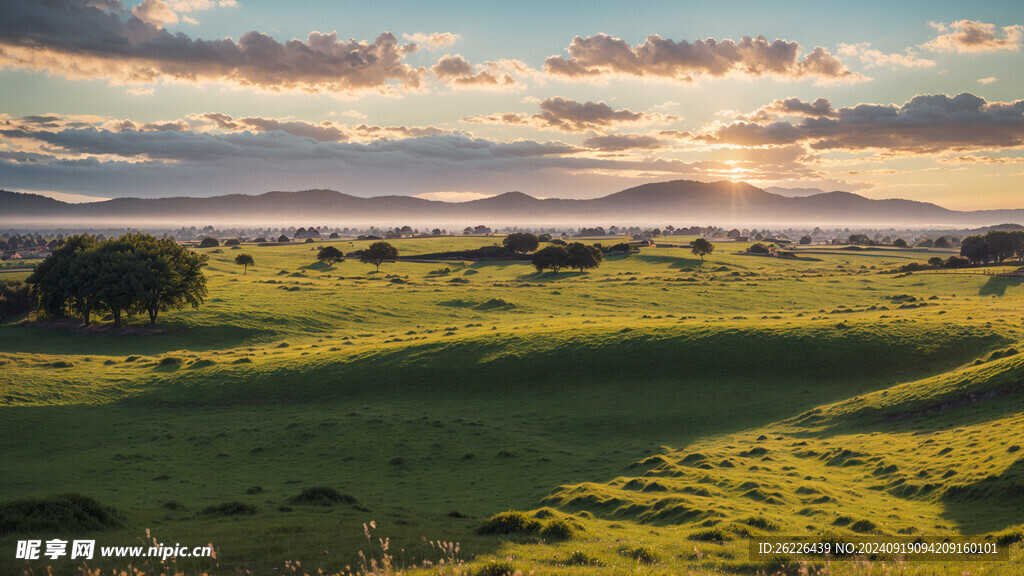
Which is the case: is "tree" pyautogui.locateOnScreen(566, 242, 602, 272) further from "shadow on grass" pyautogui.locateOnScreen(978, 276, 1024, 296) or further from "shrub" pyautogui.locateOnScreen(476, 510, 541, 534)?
"shrub" pyautogui.locateOnScreen(476, 510, 541, 534)

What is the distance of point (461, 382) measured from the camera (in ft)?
172

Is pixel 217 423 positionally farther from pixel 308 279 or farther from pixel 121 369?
pixel 308 279

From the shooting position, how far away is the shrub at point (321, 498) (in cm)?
2548

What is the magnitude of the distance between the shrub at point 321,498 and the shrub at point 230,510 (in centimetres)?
227

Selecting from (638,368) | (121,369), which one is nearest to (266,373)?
(121,369)

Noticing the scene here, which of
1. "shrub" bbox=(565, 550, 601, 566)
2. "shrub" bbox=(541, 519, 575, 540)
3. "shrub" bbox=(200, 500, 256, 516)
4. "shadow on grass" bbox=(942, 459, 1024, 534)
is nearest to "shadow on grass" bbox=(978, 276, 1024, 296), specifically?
"shadow on grass" bbox=(942, 459, 1024, 534)

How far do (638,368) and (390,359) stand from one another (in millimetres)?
24078

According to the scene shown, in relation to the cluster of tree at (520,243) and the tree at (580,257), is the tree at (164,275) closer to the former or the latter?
the tree at (580,257)

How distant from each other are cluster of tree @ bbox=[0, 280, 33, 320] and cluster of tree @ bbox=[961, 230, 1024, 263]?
228 m

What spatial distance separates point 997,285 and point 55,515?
135 meters

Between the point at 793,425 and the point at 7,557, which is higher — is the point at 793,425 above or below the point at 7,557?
below

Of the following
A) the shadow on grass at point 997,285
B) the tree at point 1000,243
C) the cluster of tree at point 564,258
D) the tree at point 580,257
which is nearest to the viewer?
the shadow on grass at point 997,285

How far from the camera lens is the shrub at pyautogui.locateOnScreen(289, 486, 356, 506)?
2548 cm

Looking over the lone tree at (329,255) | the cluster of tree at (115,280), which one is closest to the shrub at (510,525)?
the cluster of tree at (115,280)
